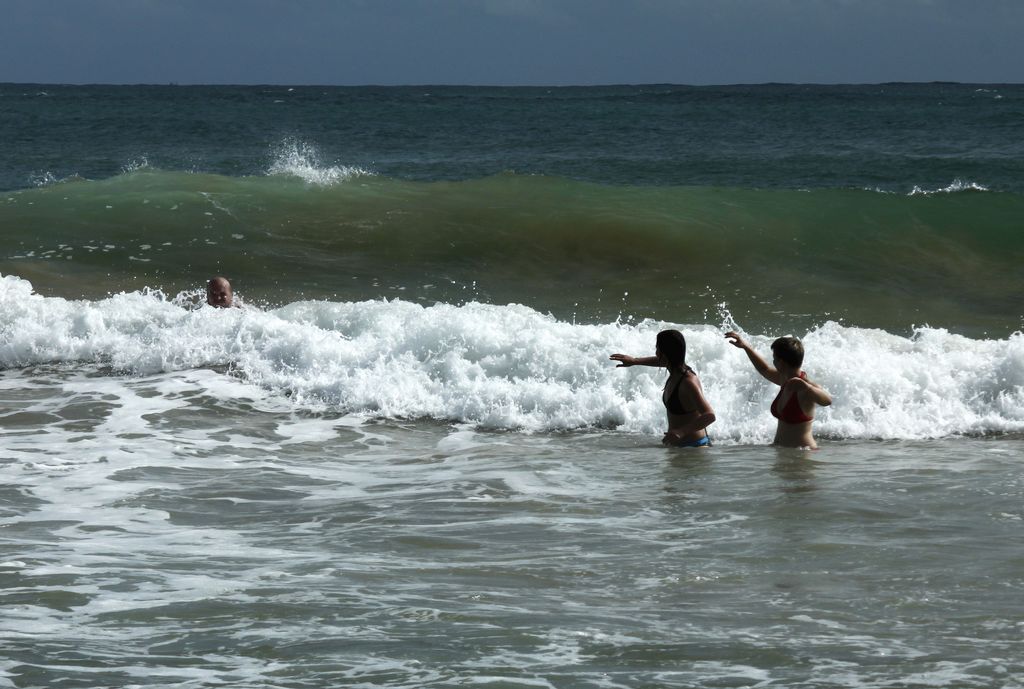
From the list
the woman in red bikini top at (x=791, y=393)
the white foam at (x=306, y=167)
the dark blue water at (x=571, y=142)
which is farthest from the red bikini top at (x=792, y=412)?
the dark blue water at (x=571, y=142)

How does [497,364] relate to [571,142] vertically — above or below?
below

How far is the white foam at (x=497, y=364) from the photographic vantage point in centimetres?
1054

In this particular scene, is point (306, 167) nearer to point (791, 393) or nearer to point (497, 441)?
point (497, 441)

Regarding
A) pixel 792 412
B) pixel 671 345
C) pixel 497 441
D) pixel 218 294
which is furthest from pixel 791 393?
pixel 218 294

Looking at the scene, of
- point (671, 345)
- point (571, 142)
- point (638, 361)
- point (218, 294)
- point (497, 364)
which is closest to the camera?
point (638, 361)

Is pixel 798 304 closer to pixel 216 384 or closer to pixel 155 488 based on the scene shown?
pixel 216 384

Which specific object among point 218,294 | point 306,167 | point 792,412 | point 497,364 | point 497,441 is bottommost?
point 497,441

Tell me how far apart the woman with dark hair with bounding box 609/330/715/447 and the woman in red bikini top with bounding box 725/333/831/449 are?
0.44 meters

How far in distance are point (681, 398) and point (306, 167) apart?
2111 cm

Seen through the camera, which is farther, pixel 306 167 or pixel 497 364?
pixel 306 167

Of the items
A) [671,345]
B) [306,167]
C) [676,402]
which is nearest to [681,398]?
[676,402]

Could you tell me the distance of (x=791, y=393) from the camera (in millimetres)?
9047

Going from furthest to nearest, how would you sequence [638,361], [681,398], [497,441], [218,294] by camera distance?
1. [218,294]
2. [497,441]
3. [681,398]
4. [638,361]

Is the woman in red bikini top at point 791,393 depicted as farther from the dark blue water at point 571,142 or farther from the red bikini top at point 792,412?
the dark blue water at point 571,142
